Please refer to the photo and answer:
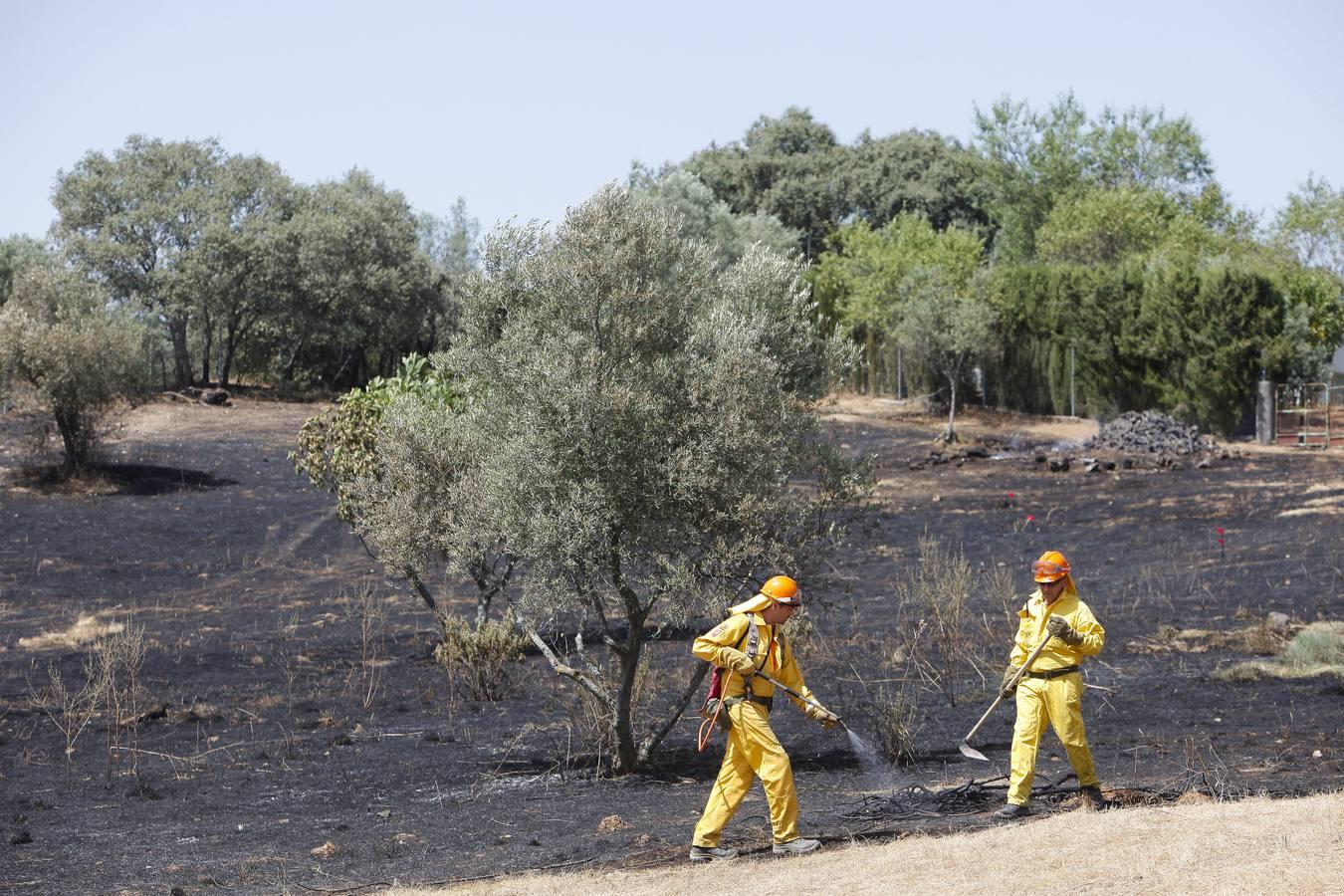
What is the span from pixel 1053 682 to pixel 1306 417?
29.5 metres

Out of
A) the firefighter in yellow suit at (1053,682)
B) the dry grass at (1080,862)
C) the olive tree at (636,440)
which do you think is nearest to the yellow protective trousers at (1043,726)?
the firefighter in yellow suit at (1053,682)

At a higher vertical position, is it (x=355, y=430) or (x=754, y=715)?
(x=355, y=430)

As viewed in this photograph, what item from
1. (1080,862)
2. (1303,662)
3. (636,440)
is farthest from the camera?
(1303,662)

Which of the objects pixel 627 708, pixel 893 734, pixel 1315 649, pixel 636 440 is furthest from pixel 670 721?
pixel 1315 649

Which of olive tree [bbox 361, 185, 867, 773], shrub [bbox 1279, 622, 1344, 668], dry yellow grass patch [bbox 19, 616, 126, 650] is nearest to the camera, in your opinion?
olive tree [bbox 361, 185, 867, 773]

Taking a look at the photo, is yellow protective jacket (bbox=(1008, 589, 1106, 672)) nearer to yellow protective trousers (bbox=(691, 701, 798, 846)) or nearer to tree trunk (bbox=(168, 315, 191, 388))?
yellow protective trousers (bbox=(691, 701, 798, 846))

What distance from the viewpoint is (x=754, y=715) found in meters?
8.40

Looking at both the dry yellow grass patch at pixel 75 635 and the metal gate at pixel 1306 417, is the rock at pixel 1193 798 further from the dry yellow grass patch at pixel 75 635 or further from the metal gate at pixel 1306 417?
the metal gate at pixel 1306 417

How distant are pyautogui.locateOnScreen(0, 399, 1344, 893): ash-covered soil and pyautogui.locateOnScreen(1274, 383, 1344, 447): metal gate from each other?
582cm

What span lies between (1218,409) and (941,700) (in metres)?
25.9

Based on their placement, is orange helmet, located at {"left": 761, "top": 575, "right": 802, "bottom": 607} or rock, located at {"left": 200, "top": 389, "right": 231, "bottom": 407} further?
rock, located at {"left": 200, "top": 389, "right": 231, "bottom": 407}

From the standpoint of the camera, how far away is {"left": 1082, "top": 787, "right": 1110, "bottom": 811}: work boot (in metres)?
8.76

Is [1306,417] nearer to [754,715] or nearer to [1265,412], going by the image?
[1265,412]

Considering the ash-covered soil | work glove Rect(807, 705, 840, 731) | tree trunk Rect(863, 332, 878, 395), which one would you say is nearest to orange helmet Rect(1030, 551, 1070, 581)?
the ash-covered soil
